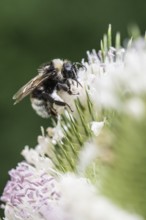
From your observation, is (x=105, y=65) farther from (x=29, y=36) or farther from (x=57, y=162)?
(x=29, y=36)

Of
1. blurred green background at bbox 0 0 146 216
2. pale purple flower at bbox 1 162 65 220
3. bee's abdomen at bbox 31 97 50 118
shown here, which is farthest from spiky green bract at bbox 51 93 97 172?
blurred green background at bbox 0 0 146 216

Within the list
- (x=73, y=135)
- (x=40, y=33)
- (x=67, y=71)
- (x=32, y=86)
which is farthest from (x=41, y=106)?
(x=40, y=33)

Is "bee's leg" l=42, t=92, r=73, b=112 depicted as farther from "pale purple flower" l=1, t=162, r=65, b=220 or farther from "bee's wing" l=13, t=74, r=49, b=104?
"pale purple flower" l=1, t=162, r=65, b=220

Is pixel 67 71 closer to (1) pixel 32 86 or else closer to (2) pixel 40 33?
(1) pixel 32 86

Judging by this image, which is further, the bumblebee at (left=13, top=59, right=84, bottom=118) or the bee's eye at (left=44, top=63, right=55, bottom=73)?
the bee's eye at (left=44, top=63, right=55, bottom=73)

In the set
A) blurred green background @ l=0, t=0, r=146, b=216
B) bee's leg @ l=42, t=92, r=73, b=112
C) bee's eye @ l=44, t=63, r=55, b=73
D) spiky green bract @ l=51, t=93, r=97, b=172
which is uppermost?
blurred green background @ l=0, t=0, r=146, b=216
